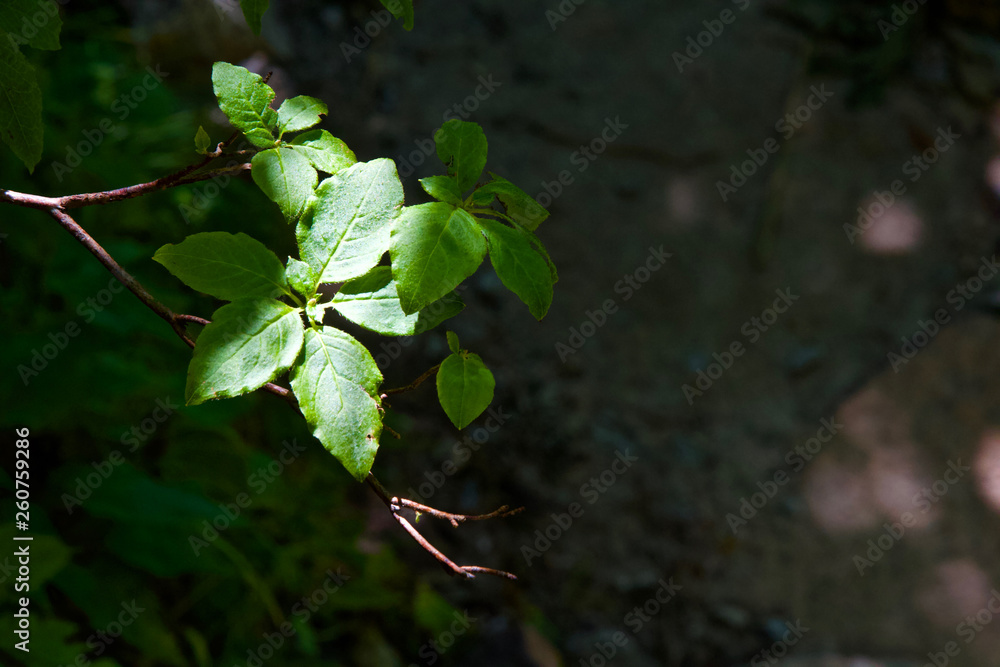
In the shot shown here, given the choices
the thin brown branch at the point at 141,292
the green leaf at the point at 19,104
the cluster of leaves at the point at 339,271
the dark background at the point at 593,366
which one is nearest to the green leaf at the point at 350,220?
the cluster of leaves at the point at 339,271

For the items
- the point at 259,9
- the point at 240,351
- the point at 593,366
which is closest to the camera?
the point at 240,351

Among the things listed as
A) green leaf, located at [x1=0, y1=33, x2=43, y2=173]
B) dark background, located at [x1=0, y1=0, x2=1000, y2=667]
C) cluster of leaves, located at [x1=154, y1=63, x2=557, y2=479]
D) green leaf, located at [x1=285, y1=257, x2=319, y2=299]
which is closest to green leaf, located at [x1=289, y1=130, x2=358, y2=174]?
cluster of leaves, located at [x1=154, y1=63, x2=557, y2=479]

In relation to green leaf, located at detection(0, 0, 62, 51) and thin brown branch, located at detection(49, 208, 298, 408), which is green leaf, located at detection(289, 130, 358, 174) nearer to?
thin brown branch, located at detection(49, 208, 298, 408)

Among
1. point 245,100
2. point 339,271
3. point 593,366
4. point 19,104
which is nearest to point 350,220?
point 339,271

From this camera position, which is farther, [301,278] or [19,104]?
[19,104]

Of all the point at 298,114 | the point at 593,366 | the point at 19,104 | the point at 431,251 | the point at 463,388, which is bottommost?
the point at 593,366

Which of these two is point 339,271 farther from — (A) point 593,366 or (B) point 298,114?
(A) point 593,366
